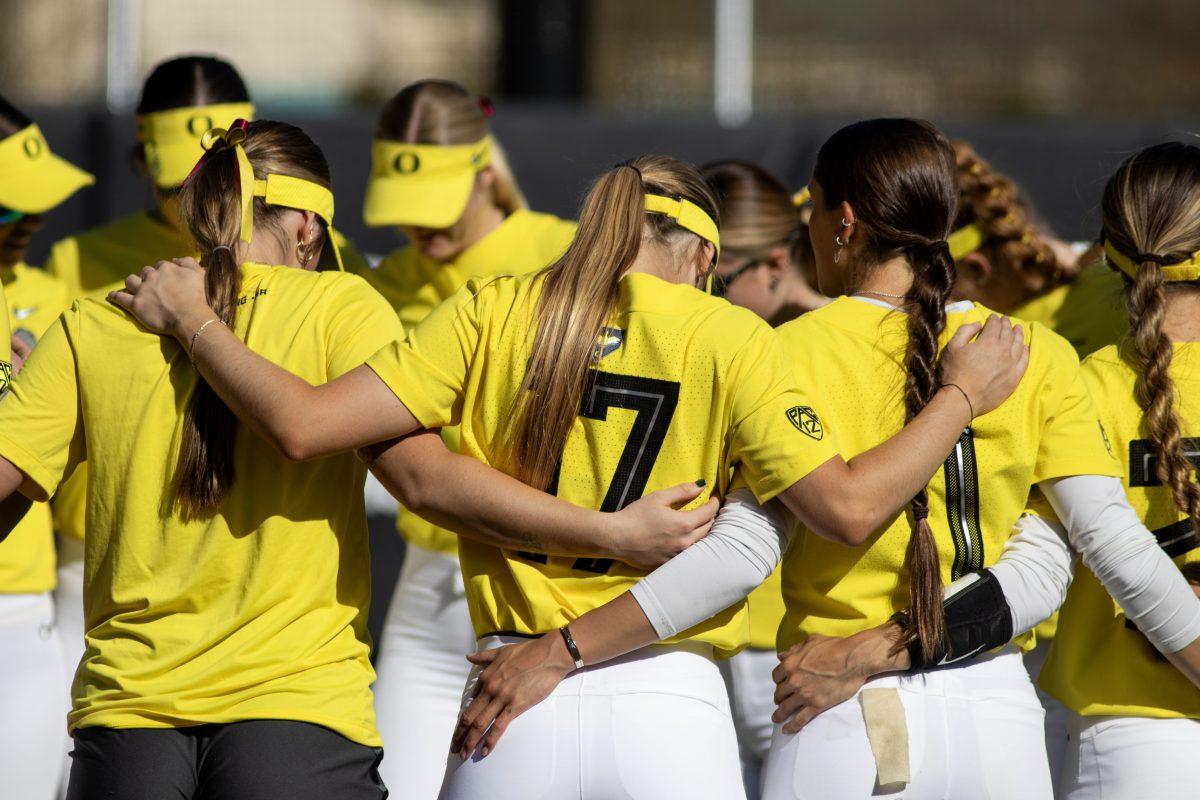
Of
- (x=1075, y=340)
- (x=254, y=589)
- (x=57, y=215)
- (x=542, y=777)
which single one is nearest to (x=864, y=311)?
(x=542, y=777)

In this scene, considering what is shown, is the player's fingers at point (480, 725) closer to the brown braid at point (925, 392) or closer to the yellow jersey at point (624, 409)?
the yellow jersey at point (624, 409)

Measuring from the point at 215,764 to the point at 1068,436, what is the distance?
138 cm

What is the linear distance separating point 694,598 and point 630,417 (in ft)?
0.93

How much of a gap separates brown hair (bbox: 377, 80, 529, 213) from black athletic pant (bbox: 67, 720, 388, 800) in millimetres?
1900

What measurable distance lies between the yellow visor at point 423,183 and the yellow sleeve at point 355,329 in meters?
1.26

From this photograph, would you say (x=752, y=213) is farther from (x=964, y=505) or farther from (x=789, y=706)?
(x=789, y=706)

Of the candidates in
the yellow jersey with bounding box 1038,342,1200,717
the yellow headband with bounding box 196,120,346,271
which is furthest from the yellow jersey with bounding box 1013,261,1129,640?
the yellow headband with bounding box 196,120,346,271

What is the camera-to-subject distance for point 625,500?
7.21 ft

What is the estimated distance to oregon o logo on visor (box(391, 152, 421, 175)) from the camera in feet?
12.0

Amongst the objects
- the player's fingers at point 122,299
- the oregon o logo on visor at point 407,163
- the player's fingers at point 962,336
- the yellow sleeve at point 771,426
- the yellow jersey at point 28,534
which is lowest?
the yellow jersey at point 28,534

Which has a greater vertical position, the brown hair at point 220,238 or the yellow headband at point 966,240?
the brown hair at point 220,238

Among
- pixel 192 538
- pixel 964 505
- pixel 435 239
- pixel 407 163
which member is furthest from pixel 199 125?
pixel 964 505

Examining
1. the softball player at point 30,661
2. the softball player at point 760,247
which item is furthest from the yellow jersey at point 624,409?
the softball player at point 760,247

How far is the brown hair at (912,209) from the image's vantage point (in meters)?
2.24
